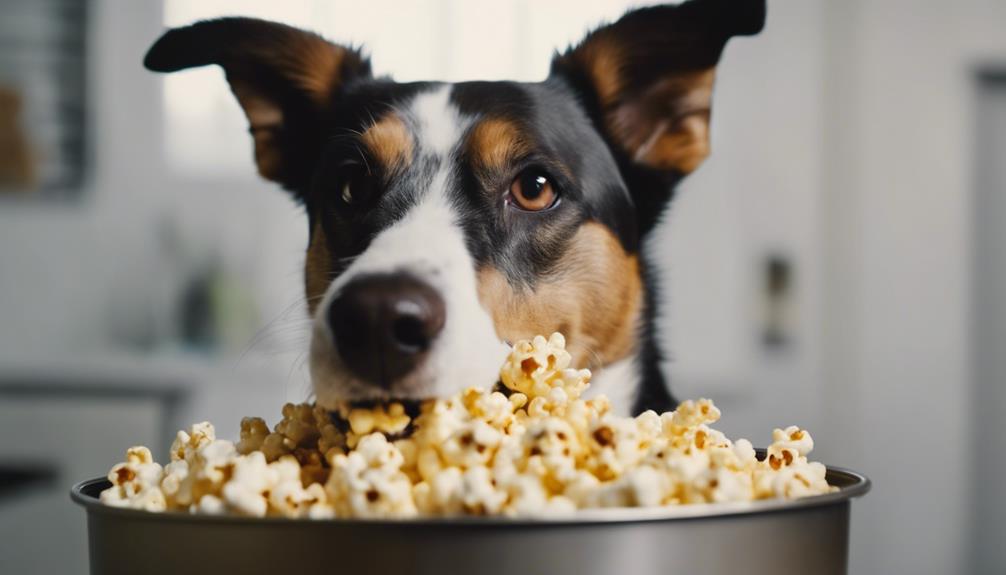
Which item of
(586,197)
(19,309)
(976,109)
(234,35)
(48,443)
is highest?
(976,109)

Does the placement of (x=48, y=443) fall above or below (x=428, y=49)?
below

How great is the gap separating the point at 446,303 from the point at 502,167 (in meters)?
0.27

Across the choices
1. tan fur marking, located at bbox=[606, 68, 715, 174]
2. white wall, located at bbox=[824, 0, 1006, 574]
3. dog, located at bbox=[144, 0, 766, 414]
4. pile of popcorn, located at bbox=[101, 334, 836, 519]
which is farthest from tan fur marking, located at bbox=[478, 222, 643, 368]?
white wall, located at bbox=[824, 0, 1006, 574]

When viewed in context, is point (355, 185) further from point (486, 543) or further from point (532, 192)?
point (486, 543)

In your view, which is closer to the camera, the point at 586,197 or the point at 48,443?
the point at 586,197

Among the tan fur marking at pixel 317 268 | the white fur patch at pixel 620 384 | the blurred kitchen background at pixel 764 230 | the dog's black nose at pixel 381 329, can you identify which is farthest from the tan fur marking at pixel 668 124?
the blurred kitchen background at pixel 764 230

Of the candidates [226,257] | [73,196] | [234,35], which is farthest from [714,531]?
[73,196]

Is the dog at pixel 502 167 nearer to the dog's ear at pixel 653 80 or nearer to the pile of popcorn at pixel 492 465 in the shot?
the dog's ear at pixel 653 80

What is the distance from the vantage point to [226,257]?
11.6ft

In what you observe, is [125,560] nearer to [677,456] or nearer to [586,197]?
[677,456]

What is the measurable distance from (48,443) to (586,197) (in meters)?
2.54

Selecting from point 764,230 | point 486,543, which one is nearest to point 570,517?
point 486,543

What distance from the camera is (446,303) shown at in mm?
676

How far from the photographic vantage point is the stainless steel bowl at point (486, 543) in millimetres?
403
